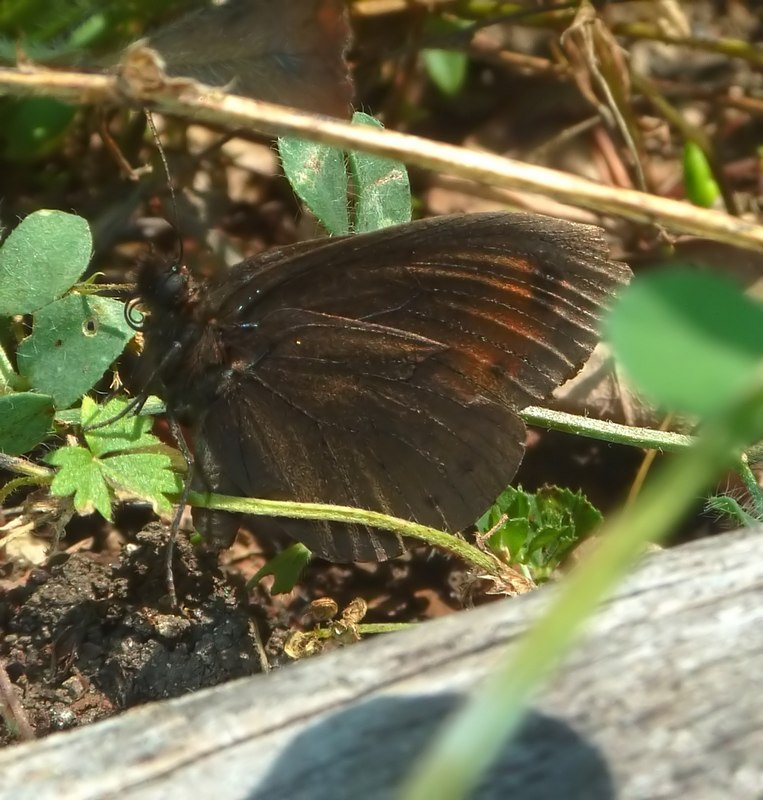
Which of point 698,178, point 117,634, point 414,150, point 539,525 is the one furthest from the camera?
point 698,178

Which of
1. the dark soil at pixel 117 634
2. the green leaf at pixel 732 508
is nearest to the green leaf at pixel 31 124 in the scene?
the dark soil at pixel 117 634

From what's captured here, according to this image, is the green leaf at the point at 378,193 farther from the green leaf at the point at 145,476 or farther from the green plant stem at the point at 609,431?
the green leaf at the point at 145,476

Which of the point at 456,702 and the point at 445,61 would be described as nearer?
the point at 456,702

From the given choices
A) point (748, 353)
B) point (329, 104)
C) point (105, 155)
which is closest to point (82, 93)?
point (329, 104)

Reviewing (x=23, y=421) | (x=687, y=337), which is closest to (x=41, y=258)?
(x=23, y=421)

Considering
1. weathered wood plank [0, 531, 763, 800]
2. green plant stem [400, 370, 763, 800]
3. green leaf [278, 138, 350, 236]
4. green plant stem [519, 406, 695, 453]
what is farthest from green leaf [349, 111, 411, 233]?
green plant stem [400, 370, 763, 800]

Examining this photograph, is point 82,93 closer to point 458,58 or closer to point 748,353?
point 748,353

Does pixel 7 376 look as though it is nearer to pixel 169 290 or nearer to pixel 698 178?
pixel 169 290
